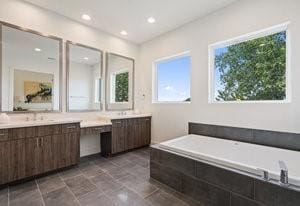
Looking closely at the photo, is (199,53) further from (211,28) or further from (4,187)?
(4,187)

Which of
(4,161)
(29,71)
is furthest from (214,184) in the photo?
(29,71)

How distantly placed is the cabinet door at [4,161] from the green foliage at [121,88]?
2366mm

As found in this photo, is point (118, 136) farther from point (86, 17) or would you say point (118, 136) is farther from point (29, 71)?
point (86, 17)

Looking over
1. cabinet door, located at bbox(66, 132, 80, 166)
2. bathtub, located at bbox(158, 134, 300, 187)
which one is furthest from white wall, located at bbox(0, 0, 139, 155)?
bathtub, located at bbox(158, 134, 300, 187)

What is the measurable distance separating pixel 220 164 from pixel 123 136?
2.35 meters

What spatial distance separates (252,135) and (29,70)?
3963 millimetres

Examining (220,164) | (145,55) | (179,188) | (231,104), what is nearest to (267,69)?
(231,104)

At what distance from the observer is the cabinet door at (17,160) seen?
221 centimetres

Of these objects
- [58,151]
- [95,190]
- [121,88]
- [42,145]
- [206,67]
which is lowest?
[95,190]

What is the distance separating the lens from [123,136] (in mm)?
3691

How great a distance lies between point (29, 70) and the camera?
2.83 metres

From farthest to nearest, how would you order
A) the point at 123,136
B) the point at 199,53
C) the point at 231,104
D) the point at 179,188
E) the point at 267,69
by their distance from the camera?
the point at 123,136, the point at 199,53, the point at 231,104, the point at 267,69, the point at 179,188

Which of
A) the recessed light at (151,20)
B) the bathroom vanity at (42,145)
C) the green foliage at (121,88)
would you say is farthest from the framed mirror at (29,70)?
the recessed light at (151,20)

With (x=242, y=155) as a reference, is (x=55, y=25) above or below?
above
